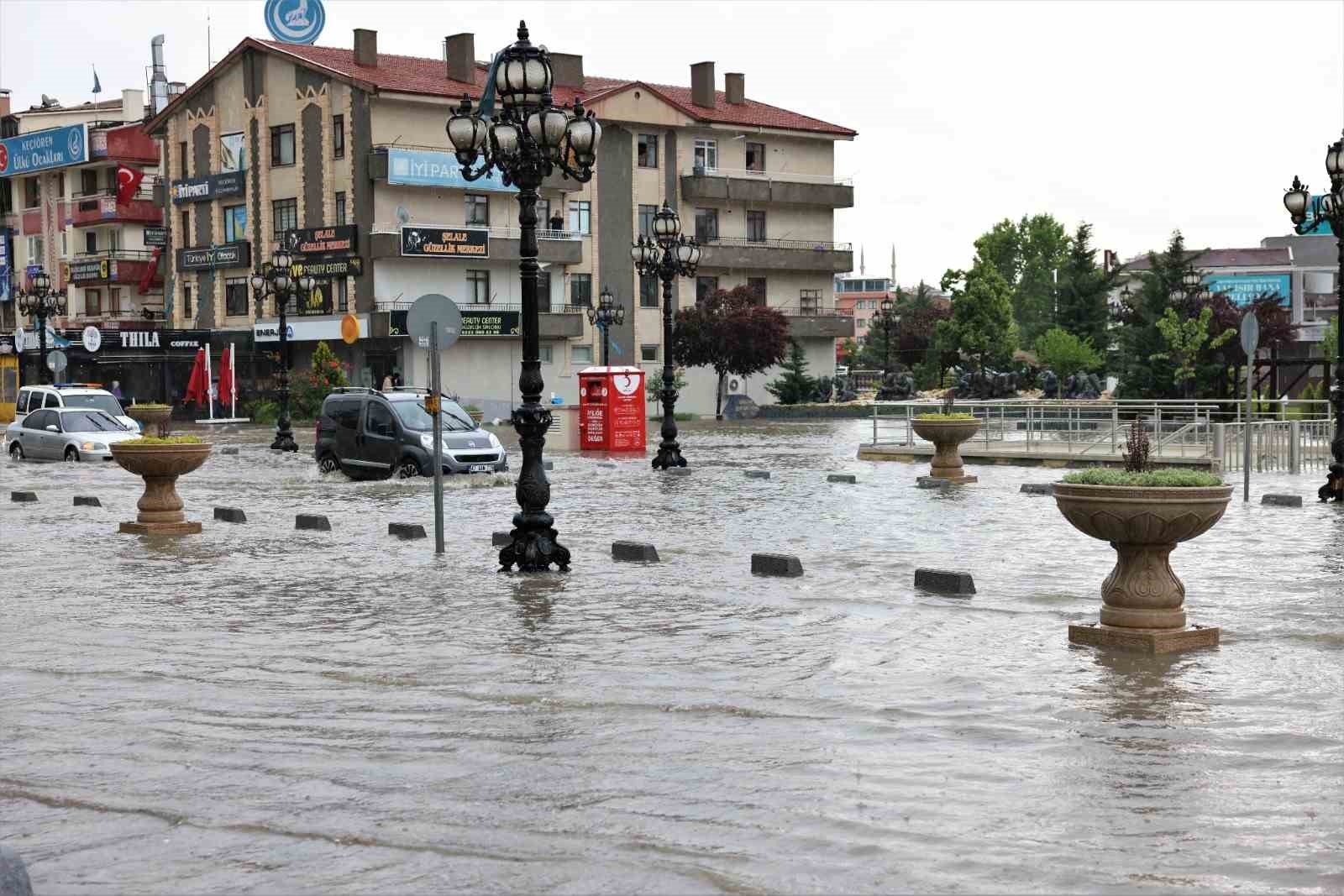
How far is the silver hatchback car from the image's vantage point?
3606cm

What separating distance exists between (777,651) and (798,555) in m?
5.58

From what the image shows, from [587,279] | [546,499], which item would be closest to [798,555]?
[546,499]

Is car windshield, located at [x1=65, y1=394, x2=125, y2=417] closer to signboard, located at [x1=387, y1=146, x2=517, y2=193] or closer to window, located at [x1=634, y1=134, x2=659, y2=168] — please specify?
signboard, located at [x1=387, y1=146, x2=517, y2=193]

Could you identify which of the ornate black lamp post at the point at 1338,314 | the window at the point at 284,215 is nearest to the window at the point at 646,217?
the window at the point at 284,215

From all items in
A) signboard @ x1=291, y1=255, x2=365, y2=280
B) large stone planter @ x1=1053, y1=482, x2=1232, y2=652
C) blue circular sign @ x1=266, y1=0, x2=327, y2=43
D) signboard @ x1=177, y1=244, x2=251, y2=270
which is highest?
blue circular sign @ x1=266, y1=0, x2=327, y2=43

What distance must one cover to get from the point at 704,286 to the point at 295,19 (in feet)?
66.6

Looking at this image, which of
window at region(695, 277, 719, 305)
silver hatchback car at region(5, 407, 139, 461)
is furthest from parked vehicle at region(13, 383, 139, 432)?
window at region(695, 277, 719, 305)

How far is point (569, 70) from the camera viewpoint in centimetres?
6981

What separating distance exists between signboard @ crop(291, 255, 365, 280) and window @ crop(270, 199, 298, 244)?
2449 millimetres

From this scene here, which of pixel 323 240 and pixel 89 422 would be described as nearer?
pixel 89 422

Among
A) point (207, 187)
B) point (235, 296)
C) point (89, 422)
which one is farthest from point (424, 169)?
point (89, 422)

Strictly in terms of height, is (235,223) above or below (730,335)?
above

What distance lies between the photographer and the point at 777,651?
1036cm

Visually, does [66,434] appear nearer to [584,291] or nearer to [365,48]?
[365,48]
